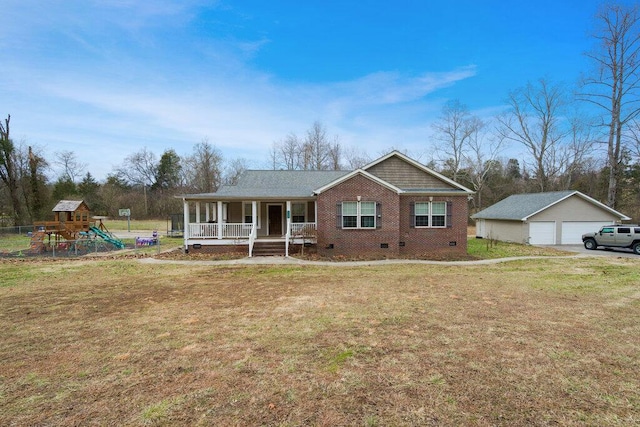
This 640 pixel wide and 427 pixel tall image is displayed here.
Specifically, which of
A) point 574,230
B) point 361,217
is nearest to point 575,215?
point 574,230

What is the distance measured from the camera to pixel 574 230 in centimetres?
2361

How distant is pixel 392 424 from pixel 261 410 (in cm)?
133

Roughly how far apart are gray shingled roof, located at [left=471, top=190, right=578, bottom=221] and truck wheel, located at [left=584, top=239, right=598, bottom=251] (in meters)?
3.43

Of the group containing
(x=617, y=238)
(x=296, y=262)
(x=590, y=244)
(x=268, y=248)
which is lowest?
(x=296, y=262)

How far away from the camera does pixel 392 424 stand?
10.0 feet

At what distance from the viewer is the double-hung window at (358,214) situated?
16297 mm

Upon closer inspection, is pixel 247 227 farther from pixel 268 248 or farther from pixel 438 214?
pixel 438 214

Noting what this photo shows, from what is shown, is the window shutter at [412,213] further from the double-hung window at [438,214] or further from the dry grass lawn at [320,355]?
the dry grass lawn at [320,355]

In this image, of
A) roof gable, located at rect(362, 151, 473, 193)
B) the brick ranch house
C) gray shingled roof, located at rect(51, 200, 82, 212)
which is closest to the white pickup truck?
the brick ranch house

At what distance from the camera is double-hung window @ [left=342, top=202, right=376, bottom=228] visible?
16.3 m

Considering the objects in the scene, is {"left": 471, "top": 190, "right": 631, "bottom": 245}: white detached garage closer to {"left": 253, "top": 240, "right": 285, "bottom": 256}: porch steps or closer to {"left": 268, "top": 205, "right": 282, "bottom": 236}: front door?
{"left": 268, "top": 205, "right": 282, "bottom": 236}: front door

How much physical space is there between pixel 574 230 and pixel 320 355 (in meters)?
27.0

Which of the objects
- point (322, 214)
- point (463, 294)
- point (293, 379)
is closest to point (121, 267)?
point (322, 214)

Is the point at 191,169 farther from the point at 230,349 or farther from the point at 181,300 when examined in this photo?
the point at 230,349
